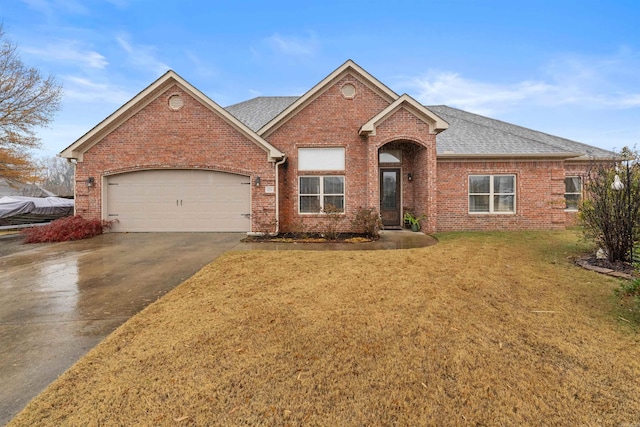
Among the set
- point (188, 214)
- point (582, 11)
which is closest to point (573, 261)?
point (188, 214)

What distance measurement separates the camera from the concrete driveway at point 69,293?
8.85 ft

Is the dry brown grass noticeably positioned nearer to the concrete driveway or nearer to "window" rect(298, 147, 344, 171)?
the concrete driveway

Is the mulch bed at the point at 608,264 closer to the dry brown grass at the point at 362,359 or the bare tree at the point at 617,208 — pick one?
the bare tree at the point at 617,208

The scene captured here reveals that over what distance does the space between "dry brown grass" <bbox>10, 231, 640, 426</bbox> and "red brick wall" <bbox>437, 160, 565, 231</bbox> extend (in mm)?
6985

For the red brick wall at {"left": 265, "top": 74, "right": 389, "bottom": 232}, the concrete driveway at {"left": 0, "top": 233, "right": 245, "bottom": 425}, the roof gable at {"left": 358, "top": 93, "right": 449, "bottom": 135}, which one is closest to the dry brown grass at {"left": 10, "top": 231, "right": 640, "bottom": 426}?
the concrete driveway at {"left": 0, "top": 233, "right": 245, "bottom": 425}

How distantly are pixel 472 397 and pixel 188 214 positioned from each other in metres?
11.0

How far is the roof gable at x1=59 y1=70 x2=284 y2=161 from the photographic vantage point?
10617 mm

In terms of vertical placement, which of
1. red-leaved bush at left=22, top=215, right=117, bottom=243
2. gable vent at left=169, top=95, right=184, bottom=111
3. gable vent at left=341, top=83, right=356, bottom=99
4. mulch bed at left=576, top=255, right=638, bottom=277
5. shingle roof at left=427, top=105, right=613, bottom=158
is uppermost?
gable vent at left=341, top=83, right=356, bottom=99

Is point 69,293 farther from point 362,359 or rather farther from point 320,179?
point 320,179

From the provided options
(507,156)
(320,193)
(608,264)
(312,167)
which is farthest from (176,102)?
(608,264)

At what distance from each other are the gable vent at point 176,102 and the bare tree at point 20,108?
48.2ft

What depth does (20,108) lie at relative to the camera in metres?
18.5

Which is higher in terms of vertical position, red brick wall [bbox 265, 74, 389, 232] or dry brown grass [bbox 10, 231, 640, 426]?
red brick wall [bbox 265, 74, 389, 232]

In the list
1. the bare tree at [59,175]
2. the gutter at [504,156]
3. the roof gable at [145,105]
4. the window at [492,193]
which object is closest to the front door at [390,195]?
the gutter at [504,156]
